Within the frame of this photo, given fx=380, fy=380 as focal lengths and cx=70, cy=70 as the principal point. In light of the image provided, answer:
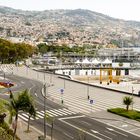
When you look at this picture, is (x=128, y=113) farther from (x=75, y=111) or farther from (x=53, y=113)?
(x=53, y=113)

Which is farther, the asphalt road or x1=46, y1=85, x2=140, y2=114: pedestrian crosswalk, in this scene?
x1=46, y1=85, x2=140, y2=114: pedestrian crosswalk

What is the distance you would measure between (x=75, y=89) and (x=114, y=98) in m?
12.7

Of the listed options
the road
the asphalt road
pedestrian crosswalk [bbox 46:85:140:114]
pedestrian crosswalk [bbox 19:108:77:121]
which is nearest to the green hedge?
the road

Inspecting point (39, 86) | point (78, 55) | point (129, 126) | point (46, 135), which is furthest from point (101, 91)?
point (78, 55)

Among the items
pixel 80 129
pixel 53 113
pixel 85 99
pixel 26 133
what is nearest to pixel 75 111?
pixel 53 113

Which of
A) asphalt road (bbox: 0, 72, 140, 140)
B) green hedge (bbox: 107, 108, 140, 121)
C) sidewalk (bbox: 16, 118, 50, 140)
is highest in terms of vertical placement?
green hedge (bbox: 107, 108, 140, 121)

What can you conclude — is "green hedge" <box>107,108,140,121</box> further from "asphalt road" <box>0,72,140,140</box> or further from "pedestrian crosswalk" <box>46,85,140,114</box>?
"asphalt road" <box>0,72,140,140</box>

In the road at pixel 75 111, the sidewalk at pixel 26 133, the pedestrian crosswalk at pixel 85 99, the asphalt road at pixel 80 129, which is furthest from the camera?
the pedestrian crosswalk at pixel 85 99

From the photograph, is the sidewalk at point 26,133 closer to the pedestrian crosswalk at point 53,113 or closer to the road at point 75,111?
the road at point 75,111

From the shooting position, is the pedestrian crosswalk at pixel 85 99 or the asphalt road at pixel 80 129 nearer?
the asphalt road at pixel 80 129

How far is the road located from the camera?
41.7 meters

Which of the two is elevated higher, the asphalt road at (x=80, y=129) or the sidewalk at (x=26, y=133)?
the sidewalk at (x=26, y=133)

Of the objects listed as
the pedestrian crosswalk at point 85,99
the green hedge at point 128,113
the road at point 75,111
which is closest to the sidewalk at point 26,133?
the road at point 75,111

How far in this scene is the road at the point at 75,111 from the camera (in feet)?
137
